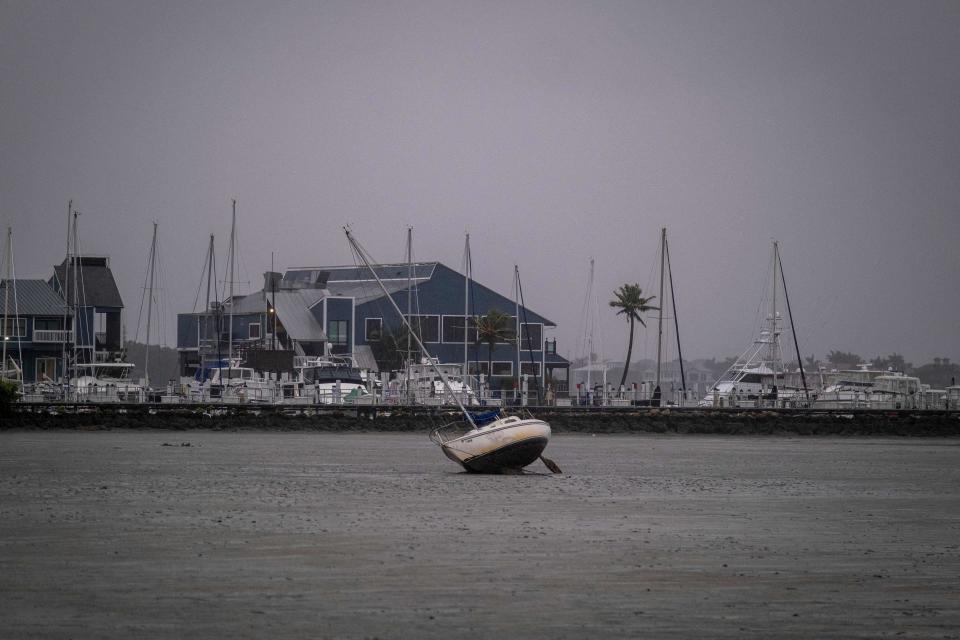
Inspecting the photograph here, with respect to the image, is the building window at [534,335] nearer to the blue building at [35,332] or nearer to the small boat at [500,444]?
the blue building at [35,332]

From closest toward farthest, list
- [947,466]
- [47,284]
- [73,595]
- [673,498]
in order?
[73,595]
[673,498]
[947,466]
[47,284]

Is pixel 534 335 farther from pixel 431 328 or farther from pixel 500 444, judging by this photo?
pixel 500 444

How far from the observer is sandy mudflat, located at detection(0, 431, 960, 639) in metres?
14.0

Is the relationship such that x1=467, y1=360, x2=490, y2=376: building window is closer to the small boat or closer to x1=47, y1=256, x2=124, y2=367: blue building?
x1=47, y1=256, x2=124, y2=367: blue building

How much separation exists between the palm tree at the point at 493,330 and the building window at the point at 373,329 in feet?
28.2

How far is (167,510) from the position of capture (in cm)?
2484

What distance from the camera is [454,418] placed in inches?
3125

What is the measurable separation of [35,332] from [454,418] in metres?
42.3

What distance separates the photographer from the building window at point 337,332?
394 feet

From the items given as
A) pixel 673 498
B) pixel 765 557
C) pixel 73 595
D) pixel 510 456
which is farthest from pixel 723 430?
pixel 73 595

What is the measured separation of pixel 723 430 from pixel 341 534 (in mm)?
60526

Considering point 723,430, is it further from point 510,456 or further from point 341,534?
point 341,534

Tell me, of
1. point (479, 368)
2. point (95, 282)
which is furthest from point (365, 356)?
point (95, 282)

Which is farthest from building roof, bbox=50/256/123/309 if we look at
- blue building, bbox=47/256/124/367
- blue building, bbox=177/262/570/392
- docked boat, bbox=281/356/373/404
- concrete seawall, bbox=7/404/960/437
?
concrete seawall, bbox=7/404/960/437
